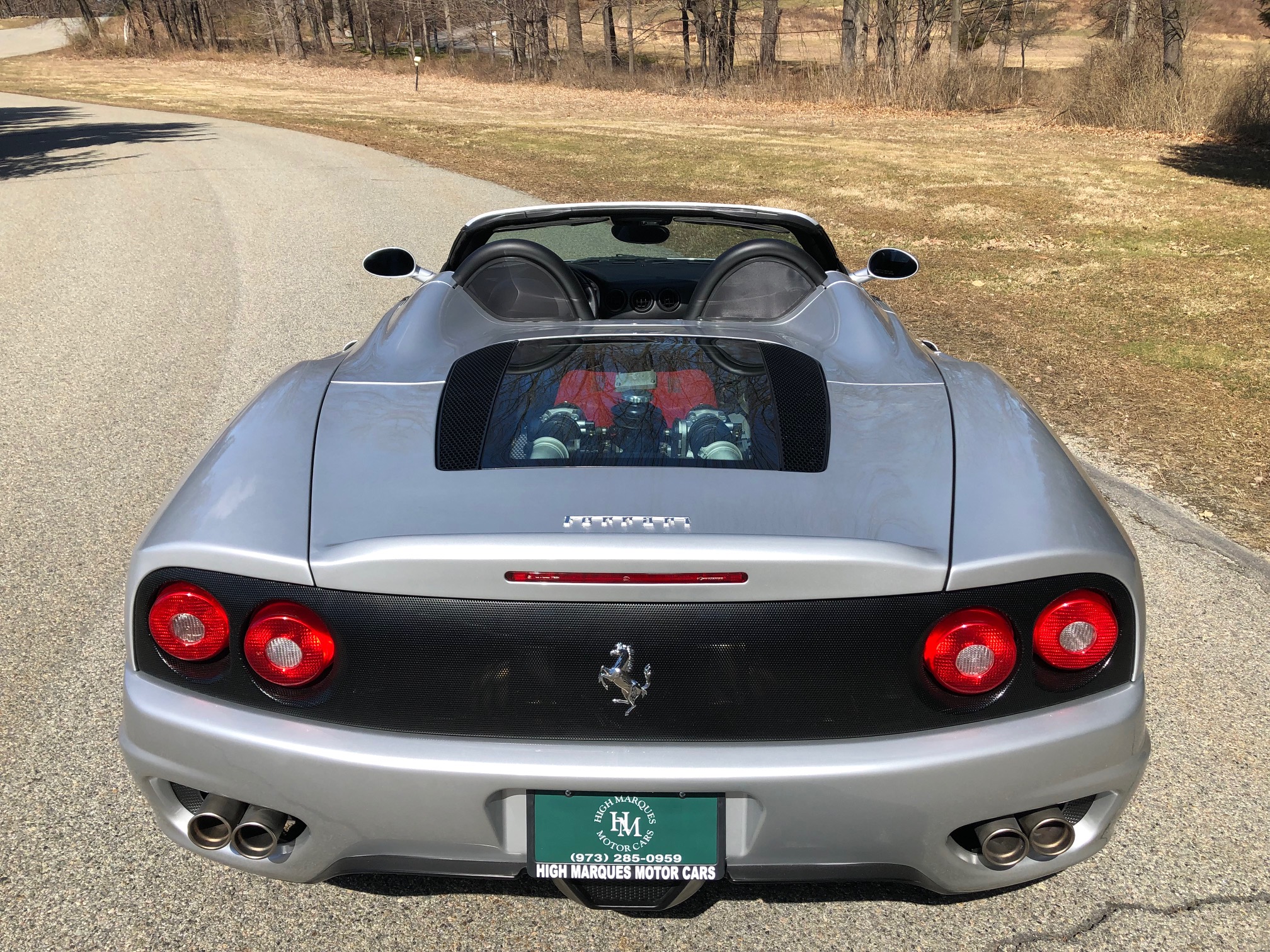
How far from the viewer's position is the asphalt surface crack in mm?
2260

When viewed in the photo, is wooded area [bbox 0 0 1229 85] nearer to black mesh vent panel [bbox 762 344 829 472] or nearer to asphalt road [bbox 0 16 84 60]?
asphalt road [bbox 0 16 84 60]

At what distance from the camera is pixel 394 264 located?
375 cm

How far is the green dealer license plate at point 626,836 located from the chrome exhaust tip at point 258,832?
488 mm

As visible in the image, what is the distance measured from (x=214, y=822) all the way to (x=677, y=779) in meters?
0.91

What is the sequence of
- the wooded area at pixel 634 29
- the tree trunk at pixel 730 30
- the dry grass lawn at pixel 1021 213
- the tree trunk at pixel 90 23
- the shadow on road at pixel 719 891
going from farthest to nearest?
the tree trunk at pixel 90 23
the tree trunk at pixel 730 30
the wooded area at pixel 634 29
the dry grass lawn at pixel 1021 213
the shadow on road at pixel 719 891

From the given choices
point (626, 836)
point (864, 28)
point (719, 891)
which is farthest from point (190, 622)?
point (864, 28)

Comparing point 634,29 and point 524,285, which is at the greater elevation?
point 524,285

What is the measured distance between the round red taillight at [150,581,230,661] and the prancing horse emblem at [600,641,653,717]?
0.69 metres

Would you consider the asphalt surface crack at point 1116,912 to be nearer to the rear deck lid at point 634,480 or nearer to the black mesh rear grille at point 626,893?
the black mesh rear grille at point 626,893

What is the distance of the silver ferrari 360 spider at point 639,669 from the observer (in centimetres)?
182

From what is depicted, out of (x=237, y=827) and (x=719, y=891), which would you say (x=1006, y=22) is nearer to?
(x=719, y=891)

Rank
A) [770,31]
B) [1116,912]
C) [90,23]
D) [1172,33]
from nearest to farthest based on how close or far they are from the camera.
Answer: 1. [1116,912]
2. [1172,33]
3. [770,31]
4. [90,23]

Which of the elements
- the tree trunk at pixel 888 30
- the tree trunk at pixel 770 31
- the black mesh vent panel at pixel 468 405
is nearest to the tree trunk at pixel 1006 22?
the tree trunk at pixel 770 31

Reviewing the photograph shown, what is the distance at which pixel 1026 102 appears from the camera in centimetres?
2597
